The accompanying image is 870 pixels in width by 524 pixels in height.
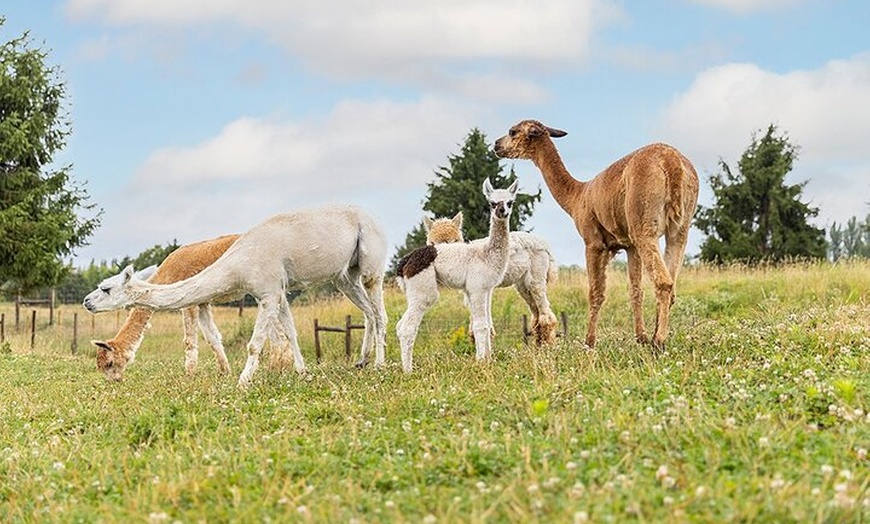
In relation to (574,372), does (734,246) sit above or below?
above

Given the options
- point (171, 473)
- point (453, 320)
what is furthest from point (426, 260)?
point (453, 320)

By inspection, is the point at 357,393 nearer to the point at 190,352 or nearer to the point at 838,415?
the point at 838,415

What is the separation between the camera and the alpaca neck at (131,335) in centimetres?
1490

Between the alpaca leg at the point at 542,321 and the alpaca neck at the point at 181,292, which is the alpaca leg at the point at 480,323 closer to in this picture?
the alpaca leg at the point at 542,321

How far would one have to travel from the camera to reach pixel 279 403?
28.7 feet

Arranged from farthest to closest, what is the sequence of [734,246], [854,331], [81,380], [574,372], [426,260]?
1. [734,246]
2. [81,380]
3. [426,260]
4. [854,331]
5. [574,372]

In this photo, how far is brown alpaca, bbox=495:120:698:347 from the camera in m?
10.1

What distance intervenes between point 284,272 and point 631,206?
413cm

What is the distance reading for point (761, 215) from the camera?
Result: 143ft

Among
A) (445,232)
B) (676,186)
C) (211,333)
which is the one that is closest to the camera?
(676,186)

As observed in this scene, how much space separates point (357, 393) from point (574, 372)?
2.03 meters

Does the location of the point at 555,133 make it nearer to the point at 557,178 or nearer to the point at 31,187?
the point at 557,178

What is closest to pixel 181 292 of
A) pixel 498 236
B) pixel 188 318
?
pixel 498 236

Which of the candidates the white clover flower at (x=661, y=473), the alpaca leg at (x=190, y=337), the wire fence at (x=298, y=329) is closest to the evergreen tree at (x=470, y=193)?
the wire fence at (x=298, y=329)
